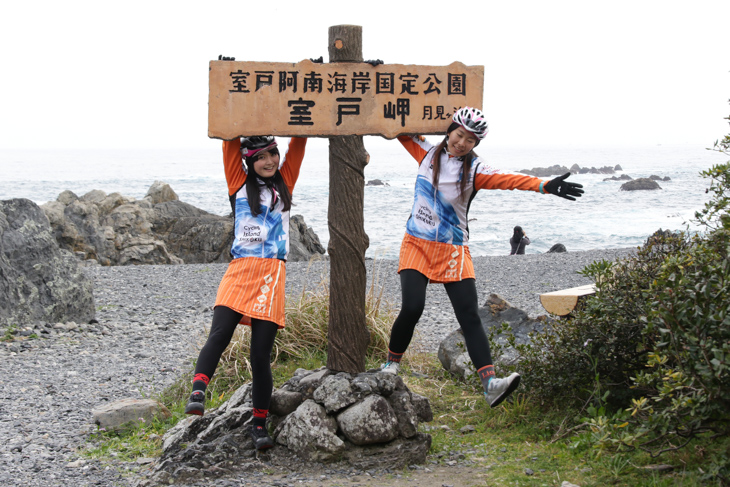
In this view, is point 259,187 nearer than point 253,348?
No

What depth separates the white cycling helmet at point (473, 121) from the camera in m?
4.01

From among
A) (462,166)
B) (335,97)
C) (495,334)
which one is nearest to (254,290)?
(335,97)

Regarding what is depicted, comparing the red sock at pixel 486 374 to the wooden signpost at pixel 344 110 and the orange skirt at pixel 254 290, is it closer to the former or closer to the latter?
the wooden signpost at pixel 344 110

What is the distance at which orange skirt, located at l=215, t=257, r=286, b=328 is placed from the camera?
3752mm

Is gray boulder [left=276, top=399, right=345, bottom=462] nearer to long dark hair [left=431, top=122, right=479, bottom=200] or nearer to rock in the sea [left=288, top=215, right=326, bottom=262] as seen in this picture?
long dark hair [left=431, top=122, right=479, bottom=200]

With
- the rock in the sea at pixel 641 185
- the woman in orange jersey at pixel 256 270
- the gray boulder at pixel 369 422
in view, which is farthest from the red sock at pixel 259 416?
the rock in the sea at pixel 641 185

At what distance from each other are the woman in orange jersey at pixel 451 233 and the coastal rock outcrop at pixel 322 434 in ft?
1.56

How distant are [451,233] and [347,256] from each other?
2.45ft

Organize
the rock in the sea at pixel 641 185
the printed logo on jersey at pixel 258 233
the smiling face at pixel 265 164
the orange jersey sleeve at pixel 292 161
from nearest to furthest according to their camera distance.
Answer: the printed logo on jersey at pixel 258 233 → the smiling face at pixel 265 164 → the orange jersey sleeve at pixel 292 161 → the rock in the sea at pixel 641 185

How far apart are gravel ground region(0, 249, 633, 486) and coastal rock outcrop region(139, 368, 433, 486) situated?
0.15 meters

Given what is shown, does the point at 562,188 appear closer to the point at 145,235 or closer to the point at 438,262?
the point at 438,262

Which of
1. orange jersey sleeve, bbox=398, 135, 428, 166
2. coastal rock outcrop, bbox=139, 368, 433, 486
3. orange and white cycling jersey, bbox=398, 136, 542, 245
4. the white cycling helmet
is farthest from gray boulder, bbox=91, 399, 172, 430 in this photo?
the white cycling helmet

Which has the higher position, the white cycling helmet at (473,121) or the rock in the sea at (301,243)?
the white cycling helmet at (473,121)

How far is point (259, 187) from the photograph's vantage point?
155 inches
